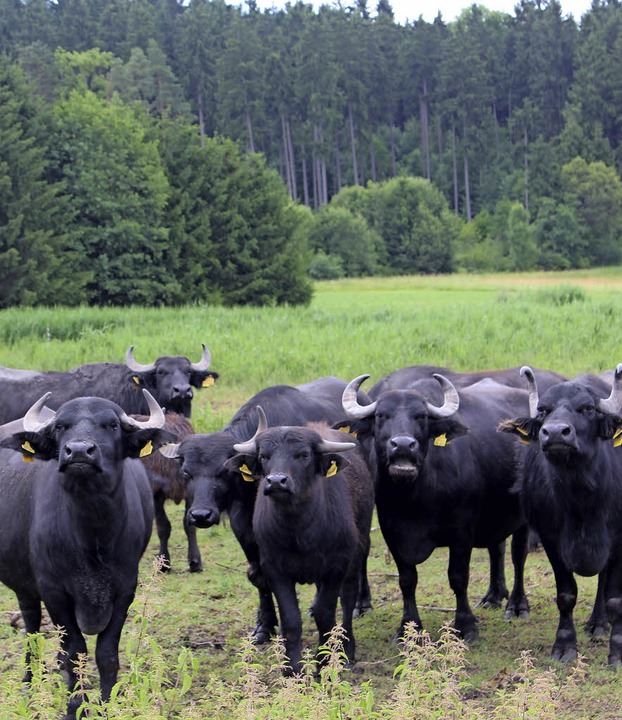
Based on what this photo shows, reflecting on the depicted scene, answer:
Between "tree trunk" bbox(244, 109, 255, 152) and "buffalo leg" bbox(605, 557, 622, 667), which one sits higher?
"tree trunk" bbox(244, 109, 255, 152)

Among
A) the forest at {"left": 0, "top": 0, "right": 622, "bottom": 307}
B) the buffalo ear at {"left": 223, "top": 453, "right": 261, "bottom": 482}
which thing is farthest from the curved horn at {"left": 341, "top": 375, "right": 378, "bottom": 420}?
the forest at {"left": 0, "top": 0, "right": 622, "bottom": 307}

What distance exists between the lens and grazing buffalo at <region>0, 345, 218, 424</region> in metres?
11.9

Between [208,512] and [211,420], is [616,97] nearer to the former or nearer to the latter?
[211,420]

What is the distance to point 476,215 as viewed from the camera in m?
93.7

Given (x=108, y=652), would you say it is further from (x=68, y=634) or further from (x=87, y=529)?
(x=87, y=529)

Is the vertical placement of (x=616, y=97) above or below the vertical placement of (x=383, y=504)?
above

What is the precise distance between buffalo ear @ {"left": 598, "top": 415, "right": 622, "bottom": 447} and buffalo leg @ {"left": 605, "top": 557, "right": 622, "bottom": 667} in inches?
32.7

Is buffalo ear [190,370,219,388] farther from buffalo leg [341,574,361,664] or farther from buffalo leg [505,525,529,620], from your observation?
buffalo leg [341,574,361,664]

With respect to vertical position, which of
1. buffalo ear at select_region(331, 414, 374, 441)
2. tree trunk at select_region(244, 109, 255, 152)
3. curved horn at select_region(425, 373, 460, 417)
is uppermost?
tree trunk at select_region(244, 109, 255, 152)

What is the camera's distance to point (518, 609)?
837 cm

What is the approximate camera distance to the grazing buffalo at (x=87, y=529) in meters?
6.07

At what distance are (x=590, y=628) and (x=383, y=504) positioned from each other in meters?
1.68

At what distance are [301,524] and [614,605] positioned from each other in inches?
82.4

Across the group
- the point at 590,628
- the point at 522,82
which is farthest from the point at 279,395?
the point at 522,82
